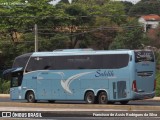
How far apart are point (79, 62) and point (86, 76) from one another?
922 millimetres

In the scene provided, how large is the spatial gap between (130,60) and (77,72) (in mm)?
3662

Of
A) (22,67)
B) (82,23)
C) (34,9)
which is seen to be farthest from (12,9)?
(22,67)

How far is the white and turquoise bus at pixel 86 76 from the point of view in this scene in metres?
29.0

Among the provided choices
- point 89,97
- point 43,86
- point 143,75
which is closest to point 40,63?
point 43,86

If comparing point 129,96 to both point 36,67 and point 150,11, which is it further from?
point 150,11

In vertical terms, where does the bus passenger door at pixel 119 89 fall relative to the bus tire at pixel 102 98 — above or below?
above

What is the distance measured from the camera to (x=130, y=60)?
2864 cm

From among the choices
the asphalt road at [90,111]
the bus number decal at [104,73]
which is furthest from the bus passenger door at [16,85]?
the asphalt road at [90,111]

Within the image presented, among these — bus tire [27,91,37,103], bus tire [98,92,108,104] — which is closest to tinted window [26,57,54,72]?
bus tire [27,91,37,103]

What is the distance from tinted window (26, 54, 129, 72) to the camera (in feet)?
95.8

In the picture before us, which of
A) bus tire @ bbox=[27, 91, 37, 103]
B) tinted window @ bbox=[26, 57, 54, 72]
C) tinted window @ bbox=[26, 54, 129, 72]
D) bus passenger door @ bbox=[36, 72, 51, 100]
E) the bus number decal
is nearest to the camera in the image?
tinted window @ bbox=[26, 54, 129, 72]

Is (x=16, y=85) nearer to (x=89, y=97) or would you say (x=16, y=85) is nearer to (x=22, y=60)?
(x=22, y=60)

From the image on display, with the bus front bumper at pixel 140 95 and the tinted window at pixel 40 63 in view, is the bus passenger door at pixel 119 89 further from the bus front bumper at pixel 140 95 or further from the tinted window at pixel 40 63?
the tinted window at pixel 40 63

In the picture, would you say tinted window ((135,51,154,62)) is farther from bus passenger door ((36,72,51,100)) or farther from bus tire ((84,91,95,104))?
bus passenger door ((36,72,51,100))
